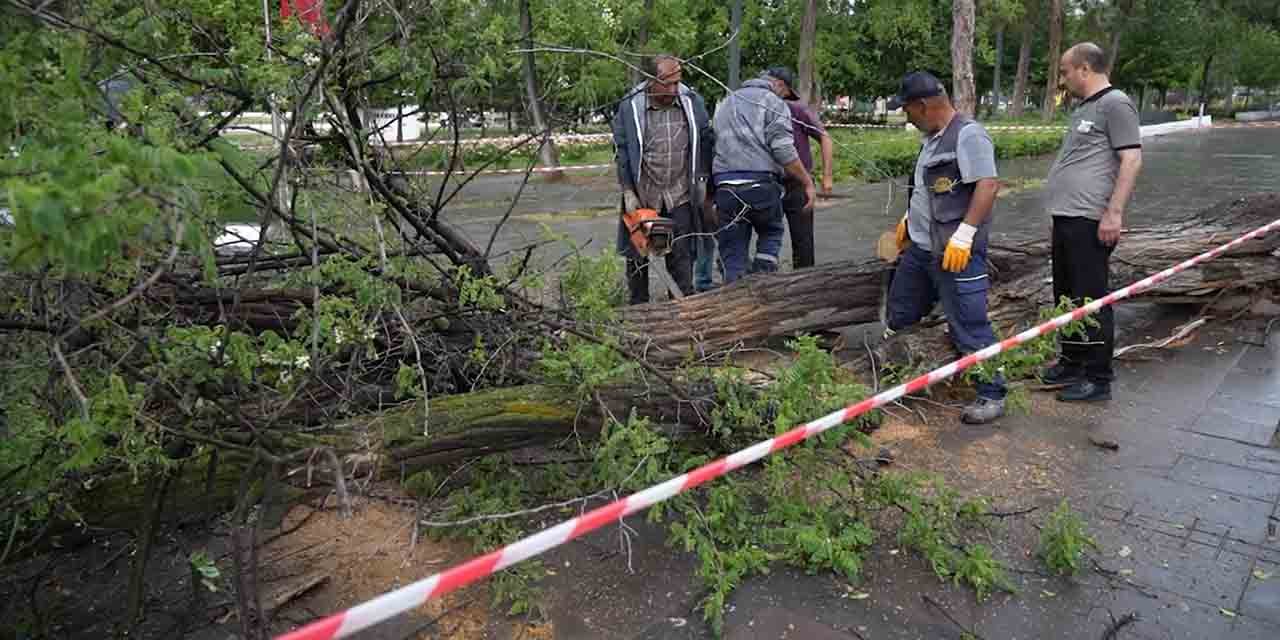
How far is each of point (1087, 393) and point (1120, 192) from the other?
104 centimetres

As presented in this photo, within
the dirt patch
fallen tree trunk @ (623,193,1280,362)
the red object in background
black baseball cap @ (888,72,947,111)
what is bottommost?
the dirt patch

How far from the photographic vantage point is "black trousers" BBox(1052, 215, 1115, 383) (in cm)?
448

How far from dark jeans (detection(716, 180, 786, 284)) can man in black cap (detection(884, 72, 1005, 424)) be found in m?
1.27

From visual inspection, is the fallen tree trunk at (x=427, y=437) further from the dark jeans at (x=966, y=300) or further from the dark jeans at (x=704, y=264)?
the dark jeans at (x=704, y=264)

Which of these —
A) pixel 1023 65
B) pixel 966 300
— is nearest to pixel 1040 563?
pixel 966 300

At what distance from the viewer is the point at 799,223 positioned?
20.1 feet

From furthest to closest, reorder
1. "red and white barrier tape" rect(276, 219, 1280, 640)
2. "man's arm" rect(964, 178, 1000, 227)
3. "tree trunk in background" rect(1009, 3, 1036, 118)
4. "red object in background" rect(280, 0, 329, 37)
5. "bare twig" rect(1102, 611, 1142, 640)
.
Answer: "tree trunk in background" rect(1009, 3, 1036, 118)
"man's arm" rect(964, 178, 1000, 227)
"red object in background" rect(280, 0, 329, 37)
"bare twig" rect(1102, 611, 1142, 640)
"red and white barrier tape" rect(276, 219, 1280, 640)

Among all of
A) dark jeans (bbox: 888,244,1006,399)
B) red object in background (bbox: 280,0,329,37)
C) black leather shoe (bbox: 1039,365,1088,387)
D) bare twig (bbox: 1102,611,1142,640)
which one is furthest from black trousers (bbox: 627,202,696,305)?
bare twig (bbox: 1102,611,1142,640)

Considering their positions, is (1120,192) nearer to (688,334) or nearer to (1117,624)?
(688,334)

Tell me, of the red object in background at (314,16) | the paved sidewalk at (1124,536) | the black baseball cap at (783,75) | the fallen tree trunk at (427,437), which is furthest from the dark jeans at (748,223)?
the red object in background at (314,16)

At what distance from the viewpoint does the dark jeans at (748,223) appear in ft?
A: 18.4

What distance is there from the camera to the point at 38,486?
2467 mm

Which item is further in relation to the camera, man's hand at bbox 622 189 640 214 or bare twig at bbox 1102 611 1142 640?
man's hand at bbox 622 189 640 214

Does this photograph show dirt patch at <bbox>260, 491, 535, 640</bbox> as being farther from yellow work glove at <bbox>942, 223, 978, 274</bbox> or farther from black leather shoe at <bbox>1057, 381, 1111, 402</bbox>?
black leather shoe at <bbox>1057, 381, 1111, 402</bbox>
